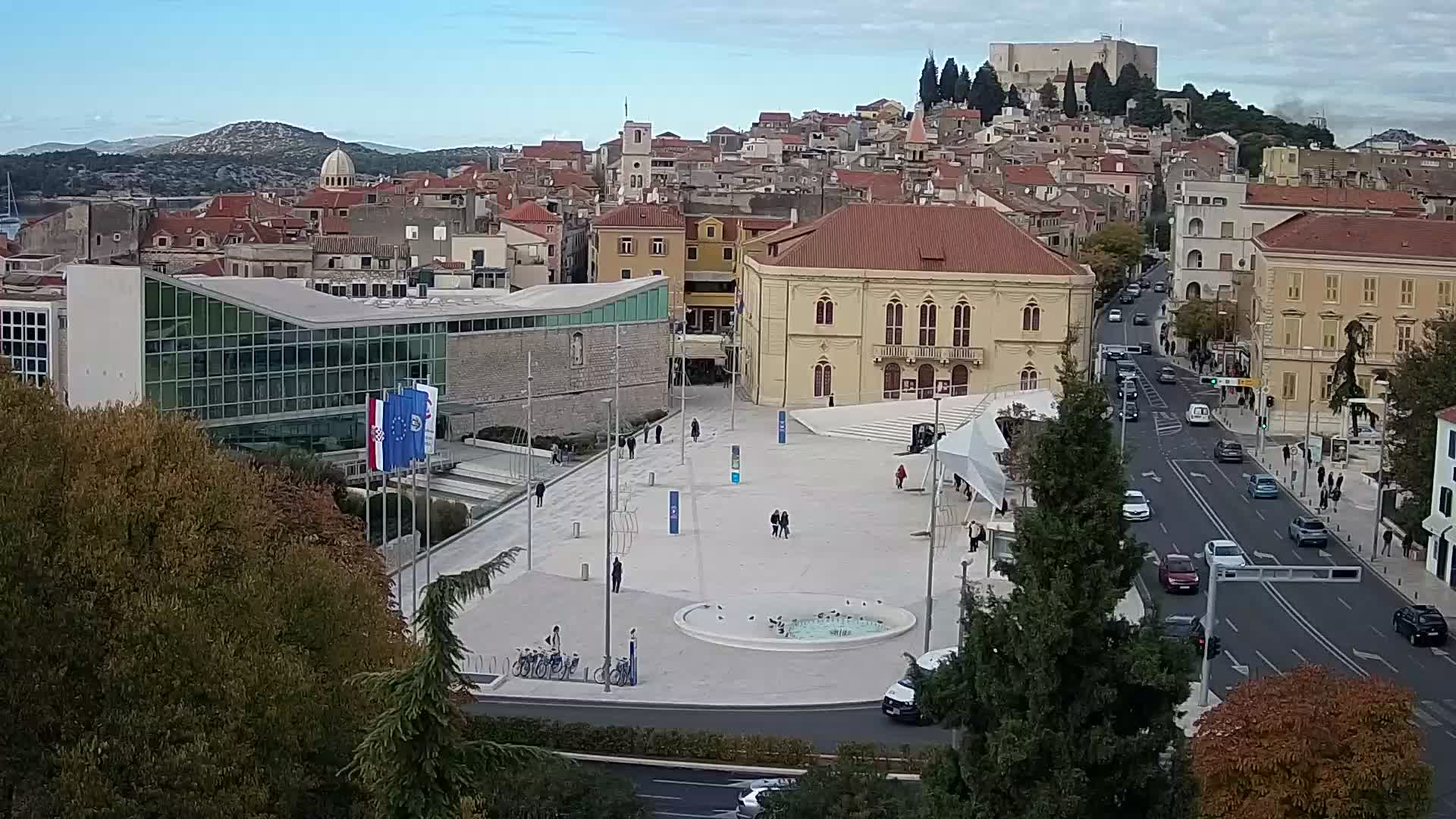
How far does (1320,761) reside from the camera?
17.0 meters

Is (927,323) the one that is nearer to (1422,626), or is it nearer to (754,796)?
(1422,626)

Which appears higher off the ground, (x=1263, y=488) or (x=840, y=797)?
(x=840, y=797)

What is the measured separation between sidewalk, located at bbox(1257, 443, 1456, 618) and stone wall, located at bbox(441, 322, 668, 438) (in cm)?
1814

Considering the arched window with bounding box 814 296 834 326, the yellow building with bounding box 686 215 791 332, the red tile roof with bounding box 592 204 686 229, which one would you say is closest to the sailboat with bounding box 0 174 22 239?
the red tile roof with bounding box 592 204 686 229

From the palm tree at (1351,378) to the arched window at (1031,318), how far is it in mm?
8913

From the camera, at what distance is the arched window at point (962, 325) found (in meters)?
57.6

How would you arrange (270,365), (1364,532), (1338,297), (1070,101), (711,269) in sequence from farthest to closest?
(1070,101) < (711,269) < (1338,297) < (270,365) < (1364,532)

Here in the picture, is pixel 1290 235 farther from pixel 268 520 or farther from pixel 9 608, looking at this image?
pixel 9 608

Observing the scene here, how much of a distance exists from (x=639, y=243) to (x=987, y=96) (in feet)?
368

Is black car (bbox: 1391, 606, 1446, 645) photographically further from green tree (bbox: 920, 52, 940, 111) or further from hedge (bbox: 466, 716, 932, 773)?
green tree (bbox: 920, 52, 940, 111)

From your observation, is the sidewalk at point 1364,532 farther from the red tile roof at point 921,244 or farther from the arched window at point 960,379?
the red tile roof at point 921,244

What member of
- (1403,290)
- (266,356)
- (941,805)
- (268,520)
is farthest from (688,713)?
(1403,290)

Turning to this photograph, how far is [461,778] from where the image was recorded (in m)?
12.0

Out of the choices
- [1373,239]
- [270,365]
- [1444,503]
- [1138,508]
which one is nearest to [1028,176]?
[1373,239]
